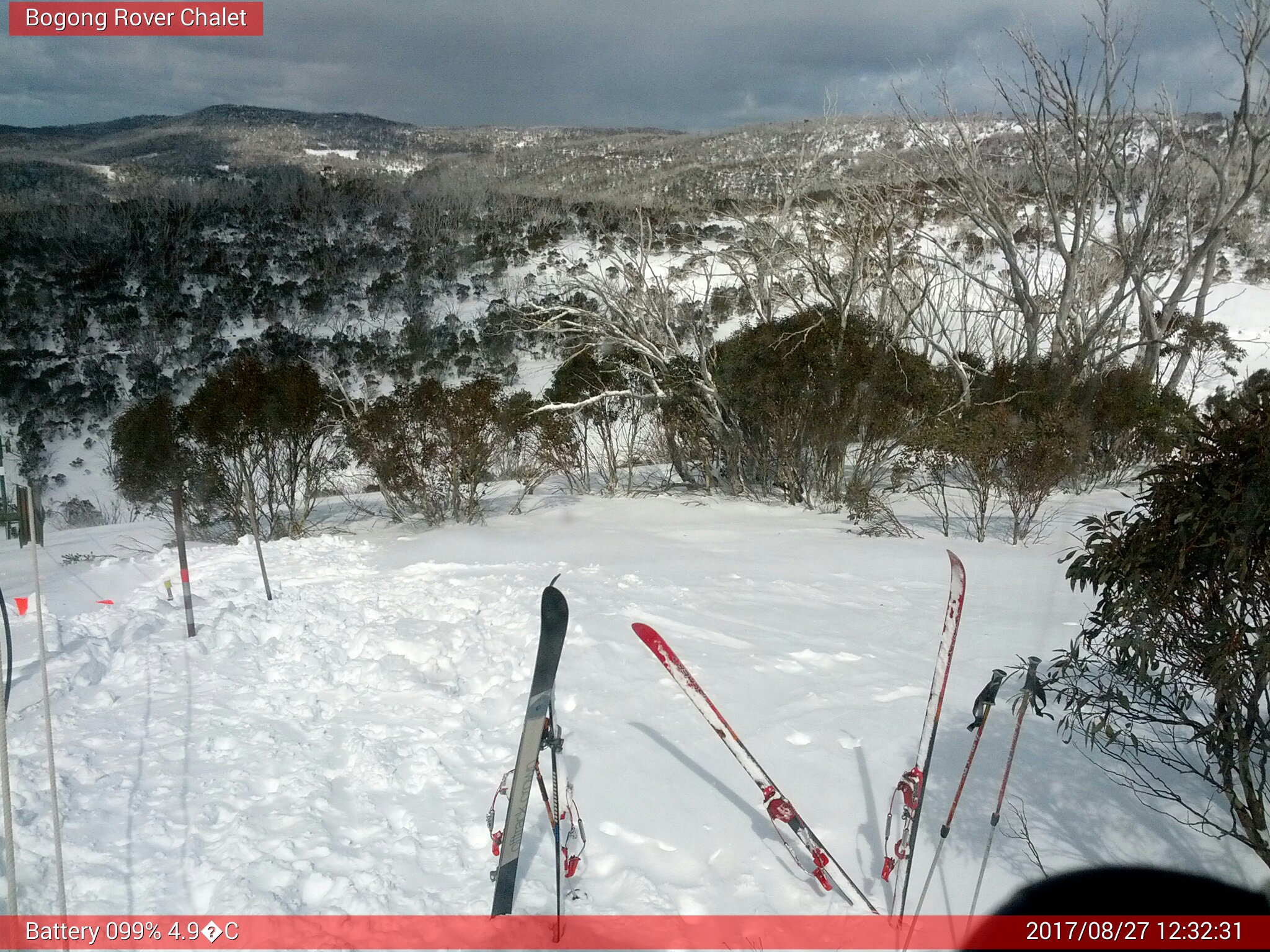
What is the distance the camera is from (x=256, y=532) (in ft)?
20.0

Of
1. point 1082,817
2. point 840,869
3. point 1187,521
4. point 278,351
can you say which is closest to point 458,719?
point 840,869

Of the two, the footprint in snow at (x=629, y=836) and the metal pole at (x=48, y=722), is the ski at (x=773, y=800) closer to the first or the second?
the footprint in snow at (x=629, y=836)

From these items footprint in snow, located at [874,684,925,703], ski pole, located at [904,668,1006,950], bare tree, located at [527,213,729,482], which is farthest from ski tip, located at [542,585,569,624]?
bare tree, located at [527,213,729,482]

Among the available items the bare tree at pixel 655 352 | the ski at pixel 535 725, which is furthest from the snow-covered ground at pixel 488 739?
the bare tree at pixel 655 352

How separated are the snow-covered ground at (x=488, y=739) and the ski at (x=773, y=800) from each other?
2.7 inches

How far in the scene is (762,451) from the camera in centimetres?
1091

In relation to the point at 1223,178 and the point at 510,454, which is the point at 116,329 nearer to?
the point at 510,454

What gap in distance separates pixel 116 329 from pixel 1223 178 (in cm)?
2697

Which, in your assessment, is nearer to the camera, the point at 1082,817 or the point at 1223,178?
the point at 1082,817

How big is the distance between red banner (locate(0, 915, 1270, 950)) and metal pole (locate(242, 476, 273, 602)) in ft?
11.5

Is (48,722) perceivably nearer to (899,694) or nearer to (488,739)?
(488,739)

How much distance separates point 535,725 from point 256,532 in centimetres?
470

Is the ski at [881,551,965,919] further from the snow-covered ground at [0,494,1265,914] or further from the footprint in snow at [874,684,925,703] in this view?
the footprint in snow at [874,684,925,703]

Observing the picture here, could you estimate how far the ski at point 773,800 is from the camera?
255 cm
